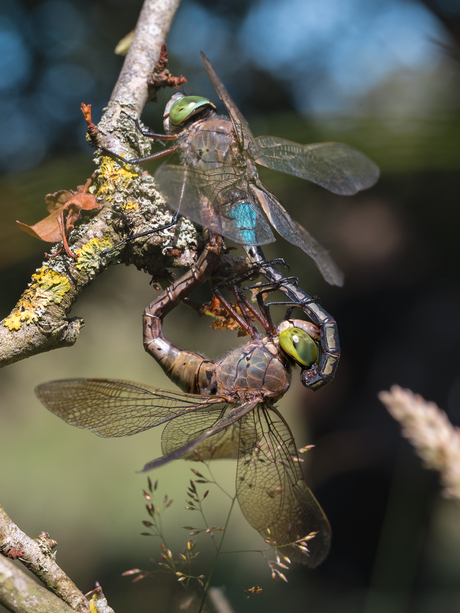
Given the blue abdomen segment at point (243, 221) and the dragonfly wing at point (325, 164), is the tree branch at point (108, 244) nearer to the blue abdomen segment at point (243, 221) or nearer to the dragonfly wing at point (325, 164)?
the blue abdomen segment at point (243, 221)

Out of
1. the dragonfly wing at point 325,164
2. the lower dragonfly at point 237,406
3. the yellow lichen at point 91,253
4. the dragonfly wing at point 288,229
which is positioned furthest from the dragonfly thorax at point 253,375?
the dragonfly wing at point 325,164

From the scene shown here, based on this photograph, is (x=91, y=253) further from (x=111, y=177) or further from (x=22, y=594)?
(x=22, y=594)

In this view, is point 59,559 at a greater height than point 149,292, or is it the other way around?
point 149,292

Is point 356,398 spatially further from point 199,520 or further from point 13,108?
point 13,108

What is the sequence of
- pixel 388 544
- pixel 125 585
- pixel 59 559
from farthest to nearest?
pixel 59 559 < pixel 125 585 < pixel 388 544

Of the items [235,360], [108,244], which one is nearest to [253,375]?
[235,360]

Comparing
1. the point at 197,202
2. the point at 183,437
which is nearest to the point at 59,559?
the point at 183,437
